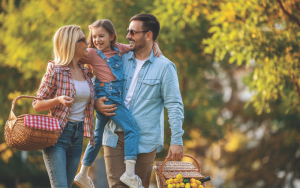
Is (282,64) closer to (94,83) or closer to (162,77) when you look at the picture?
(162,77)

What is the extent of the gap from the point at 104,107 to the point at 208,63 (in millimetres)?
8532

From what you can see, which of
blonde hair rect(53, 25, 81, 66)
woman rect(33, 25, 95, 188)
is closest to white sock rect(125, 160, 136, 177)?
woman rect(33, 25, 95, 188)

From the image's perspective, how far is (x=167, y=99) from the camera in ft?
11.6

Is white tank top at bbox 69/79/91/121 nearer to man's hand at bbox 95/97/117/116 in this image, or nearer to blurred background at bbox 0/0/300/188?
man's hand at bbox 95/97/117/116

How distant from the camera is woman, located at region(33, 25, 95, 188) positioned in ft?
10.3

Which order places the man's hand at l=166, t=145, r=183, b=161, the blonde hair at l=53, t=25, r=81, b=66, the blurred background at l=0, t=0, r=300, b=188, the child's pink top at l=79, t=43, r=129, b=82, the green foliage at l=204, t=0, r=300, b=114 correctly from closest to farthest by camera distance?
the blonde hair at l=53, t=25, r=81, b=66, the man's hand at l=166, t=145, r=183, b=161, the child's pink top at l=79, t=43, r=129, b=82, the green foliage at l=204, t=0, r=300, b=114, the blurred background at l=0, t=0, r=300, b=188

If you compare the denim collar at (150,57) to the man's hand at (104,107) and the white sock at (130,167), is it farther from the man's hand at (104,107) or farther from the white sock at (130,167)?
the white sock at (130,167)

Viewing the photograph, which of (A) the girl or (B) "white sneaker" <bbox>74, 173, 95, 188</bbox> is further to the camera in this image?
(B) "white sneaker" <bbox>74, 173, 95, 188</bbox>

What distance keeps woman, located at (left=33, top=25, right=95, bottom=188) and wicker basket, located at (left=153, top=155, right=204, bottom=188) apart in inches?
27.6

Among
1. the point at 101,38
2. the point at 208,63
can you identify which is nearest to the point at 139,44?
the point at 101,38

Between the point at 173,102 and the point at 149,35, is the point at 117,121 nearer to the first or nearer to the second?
the point at 173,102

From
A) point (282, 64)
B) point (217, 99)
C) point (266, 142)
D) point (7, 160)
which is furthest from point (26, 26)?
point (266, 142)

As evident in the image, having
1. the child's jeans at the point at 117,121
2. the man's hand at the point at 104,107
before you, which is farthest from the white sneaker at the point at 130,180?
the man's hand at the point at 104,107

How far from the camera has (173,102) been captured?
139 inches
